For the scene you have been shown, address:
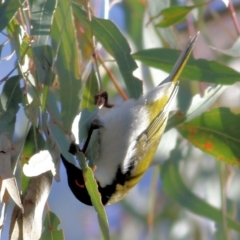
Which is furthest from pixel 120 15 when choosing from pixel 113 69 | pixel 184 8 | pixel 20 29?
pixel 20 29

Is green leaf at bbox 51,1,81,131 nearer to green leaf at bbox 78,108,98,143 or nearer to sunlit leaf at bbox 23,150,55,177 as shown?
green leaf at bbox 78,108,98,143

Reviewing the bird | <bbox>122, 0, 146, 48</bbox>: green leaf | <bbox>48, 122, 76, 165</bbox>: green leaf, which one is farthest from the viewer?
<bbox>122, 0, 146, 48</bbox>: green leaf

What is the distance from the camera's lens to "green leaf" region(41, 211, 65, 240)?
1342 millimetres

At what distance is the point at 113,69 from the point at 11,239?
4.03ft

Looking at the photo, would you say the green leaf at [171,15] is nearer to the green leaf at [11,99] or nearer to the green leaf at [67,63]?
the green leaf at [67,63]

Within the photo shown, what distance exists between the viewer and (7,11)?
1.31 meters

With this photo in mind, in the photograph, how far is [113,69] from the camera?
2312 millimetres

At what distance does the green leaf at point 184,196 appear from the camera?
192 centimetres

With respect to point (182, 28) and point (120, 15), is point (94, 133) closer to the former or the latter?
point (120, 15)

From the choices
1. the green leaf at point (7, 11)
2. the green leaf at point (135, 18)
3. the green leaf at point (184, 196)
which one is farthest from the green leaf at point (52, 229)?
the green leaf at point (135, 18)

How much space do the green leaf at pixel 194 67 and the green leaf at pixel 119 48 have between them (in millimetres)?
146

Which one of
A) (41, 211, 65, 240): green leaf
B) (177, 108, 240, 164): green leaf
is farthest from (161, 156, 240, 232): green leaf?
(41, 211, 65, 240): green leaf

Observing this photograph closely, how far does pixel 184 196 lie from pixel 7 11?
0.94m

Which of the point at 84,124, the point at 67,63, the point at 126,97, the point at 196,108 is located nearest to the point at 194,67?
the point at 196,108
